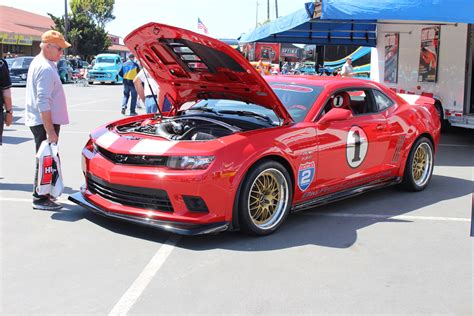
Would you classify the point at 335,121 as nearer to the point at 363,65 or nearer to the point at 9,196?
the point at 9,196

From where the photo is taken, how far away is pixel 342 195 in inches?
215

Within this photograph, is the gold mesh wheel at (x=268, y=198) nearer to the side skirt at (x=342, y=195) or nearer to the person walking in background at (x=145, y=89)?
the side skirt at (x=342, y=195)

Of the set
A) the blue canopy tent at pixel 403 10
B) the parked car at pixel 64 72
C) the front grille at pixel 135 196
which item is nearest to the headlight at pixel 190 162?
the front grille at pixel 135 196

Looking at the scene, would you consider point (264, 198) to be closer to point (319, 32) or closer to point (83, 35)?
point (319, 32)

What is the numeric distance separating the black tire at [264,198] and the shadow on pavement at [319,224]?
0.38 feet

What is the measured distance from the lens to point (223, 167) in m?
4.29

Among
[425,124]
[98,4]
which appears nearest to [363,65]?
[425,124]

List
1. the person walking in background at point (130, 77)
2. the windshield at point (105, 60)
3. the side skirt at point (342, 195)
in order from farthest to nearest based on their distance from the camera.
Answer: the windshield at point (105, 60)
the person walking in background at point (130, 77)
the side skirt at point (342, 195)

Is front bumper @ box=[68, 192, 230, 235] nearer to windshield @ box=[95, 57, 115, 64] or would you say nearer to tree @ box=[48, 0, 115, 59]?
windshield @ box=[95, 57, 115, 64]

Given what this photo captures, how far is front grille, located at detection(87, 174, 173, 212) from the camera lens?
4387 mm

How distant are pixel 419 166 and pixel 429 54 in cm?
601

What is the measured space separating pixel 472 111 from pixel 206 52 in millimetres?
8267

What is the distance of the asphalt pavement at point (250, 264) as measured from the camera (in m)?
3.40

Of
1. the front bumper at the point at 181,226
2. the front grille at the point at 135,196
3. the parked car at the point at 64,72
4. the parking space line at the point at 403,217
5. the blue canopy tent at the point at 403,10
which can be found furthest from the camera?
the parked car at the point at 64,72
